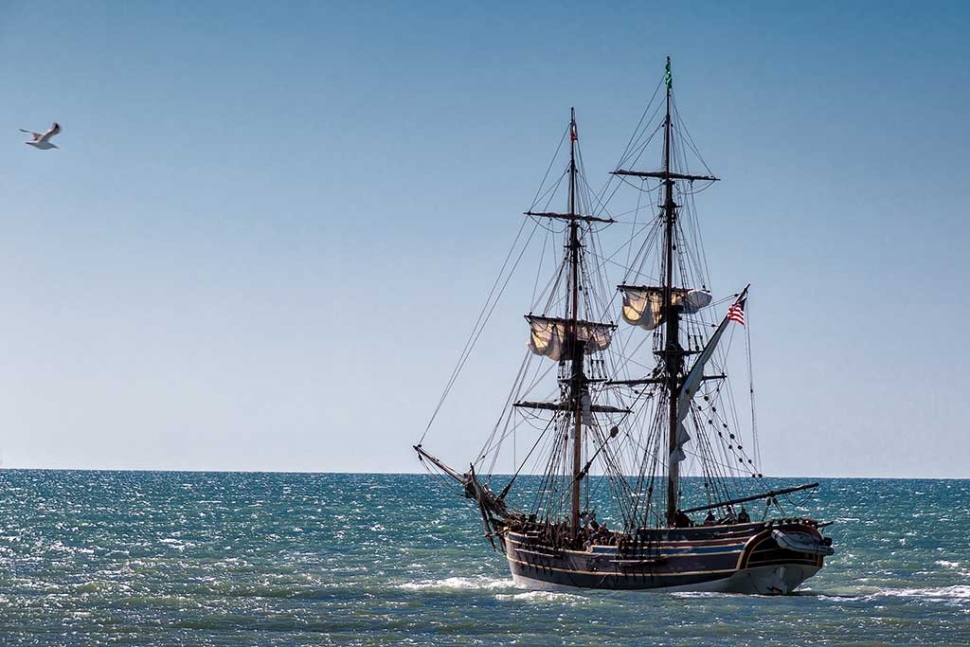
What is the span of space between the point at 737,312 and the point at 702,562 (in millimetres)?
12241

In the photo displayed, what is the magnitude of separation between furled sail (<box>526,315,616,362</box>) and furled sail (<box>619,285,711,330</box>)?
2579 millimetres

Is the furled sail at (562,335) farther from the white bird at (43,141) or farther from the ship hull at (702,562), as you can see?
the white bird at (43,141)

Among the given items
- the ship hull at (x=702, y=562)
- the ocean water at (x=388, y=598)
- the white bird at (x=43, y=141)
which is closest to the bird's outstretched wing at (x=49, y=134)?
the white bird at (x=43, y=141)

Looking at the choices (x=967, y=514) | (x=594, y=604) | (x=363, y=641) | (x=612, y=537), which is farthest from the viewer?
(x=967, y=514)

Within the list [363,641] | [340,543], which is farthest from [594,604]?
[340,543]

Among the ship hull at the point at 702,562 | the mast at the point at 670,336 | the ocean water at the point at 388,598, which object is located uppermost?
the mast at the point at 670,336

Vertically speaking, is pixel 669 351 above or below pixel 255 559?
above

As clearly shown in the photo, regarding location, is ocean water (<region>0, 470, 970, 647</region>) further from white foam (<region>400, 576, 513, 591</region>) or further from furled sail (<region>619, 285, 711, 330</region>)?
furled sail (<region>619, 285, 711, 330</region>)

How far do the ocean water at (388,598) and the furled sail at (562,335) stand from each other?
12.5m

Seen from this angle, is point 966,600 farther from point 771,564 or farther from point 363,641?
point 363,641

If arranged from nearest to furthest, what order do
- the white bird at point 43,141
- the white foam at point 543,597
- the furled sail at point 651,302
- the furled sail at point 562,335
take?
the white bird at point 43,141, the white foam at point 543,597, the furled sail at point 651,302, the furled sail at point 562,335

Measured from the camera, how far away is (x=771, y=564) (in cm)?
6009

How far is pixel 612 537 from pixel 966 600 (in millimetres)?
16070

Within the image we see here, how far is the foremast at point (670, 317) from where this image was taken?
67.9m
